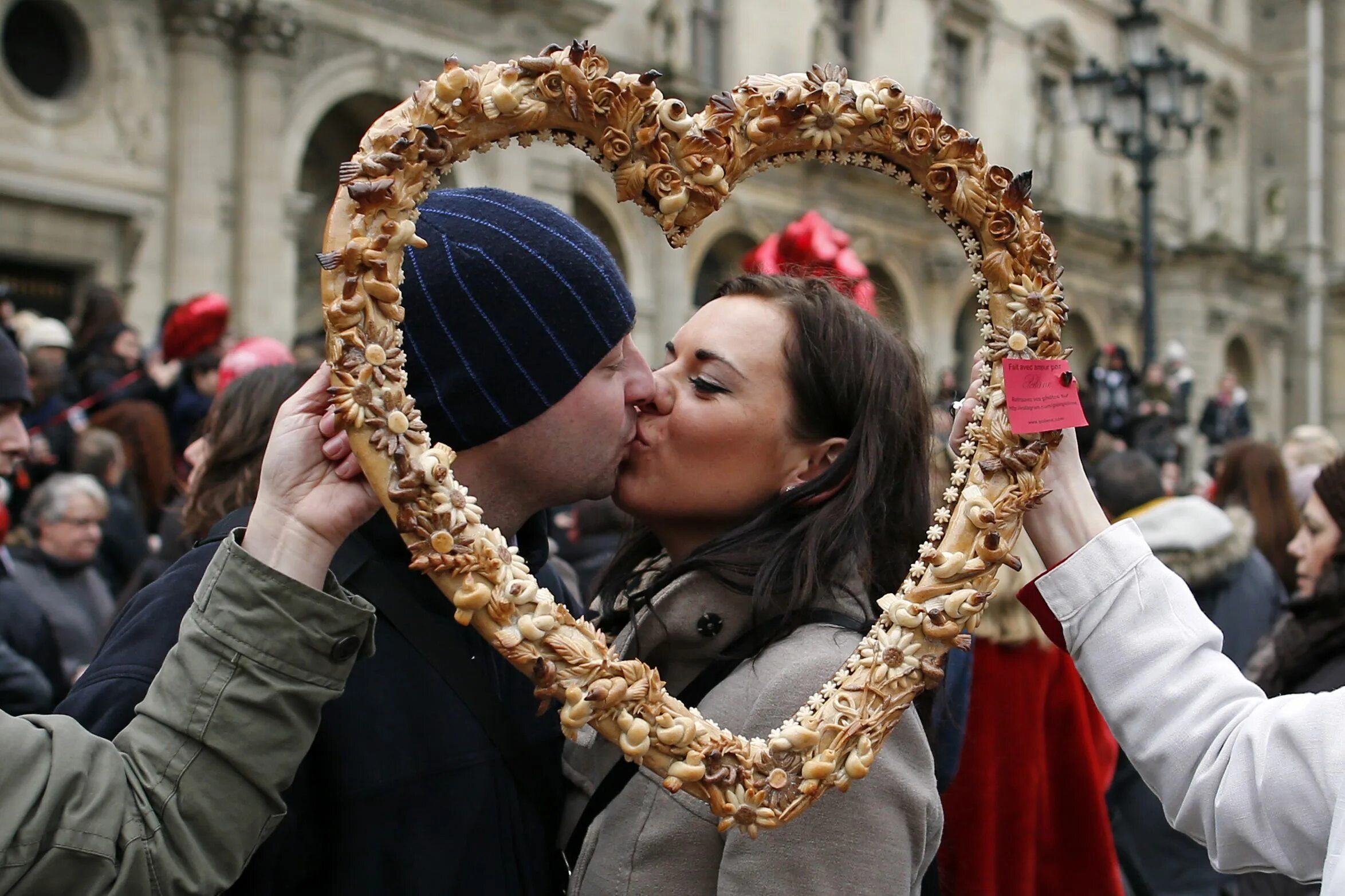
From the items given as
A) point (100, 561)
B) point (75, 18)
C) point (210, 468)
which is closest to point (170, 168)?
point (75, 18)

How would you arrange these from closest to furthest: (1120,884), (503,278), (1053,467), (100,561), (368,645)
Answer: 1. (368,645)
2. (503,278)
3. (1053,467)
4. (1120,884)
5. (100,561)

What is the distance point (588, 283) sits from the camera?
6.01 feet

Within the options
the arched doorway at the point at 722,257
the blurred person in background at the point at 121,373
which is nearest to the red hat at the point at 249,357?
the blurred person in background at the point at 121,373

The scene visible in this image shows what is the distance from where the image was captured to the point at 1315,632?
3232mm

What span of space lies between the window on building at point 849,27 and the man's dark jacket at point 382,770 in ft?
63.2

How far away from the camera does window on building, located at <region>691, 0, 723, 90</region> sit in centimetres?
1750

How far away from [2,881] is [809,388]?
1240 mm

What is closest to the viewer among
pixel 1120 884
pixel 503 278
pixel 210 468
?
pixel 503 278

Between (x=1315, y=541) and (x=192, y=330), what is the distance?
5.59 m

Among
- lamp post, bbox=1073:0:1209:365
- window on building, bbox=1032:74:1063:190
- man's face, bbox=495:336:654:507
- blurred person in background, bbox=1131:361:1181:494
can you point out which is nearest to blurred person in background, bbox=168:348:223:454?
man's face, bbox=495:336:654:507

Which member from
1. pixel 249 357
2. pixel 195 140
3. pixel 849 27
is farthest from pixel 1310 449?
pixel 849 27

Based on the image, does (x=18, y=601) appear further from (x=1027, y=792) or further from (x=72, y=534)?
(x=1027, y=792)

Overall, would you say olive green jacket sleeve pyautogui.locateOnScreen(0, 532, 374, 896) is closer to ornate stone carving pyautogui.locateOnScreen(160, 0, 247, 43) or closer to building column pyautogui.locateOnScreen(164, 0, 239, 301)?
building column pyautogui.locateOnScreen(164, 0, 239, 301)

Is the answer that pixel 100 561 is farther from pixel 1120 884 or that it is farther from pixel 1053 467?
pixel 1053 467
